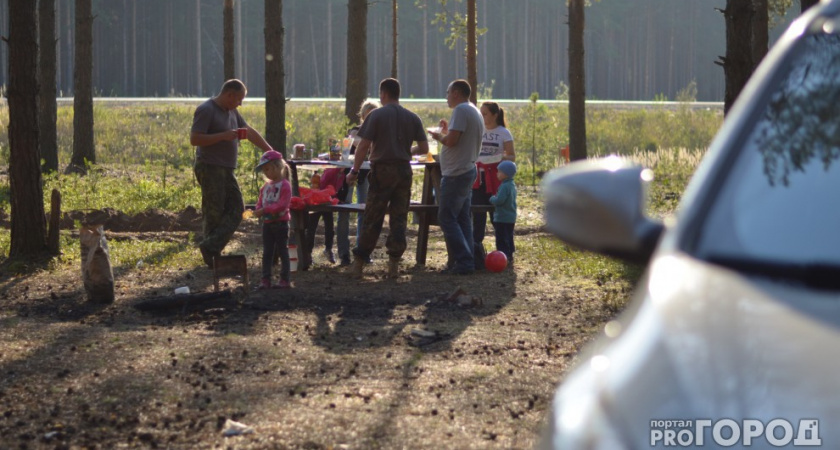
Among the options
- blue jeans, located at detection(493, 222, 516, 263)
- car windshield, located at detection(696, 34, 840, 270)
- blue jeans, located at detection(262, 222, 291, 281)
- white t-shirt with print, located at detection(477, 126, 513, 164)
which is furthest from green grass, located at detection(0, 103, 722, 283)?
car windshield, located at detection(696, 34, 840, 270)

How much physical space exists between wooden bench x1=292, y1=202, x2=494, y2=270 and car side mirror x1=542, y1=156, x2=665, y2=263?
31.3ft

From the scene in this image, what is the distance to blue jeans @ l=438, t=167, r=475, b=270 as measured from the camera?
12.3 metres

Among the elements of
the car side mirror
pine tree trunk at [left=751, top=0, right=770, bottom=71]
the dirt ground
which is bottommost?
the dirt ground

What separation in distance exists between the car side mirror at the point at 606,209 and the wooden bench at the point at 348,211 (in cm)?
953

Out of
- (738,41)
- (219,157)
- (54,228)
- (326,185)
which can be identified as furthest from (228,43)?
(738,41)

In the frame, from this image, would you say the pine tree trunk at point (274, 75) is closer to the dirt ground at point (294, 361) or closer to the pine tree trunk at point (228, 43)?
the pine tree trunk at point (228, 43)

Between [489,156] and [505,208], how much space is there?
0.88 m

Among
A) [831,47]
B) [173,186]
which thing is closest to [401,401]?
[831,47]

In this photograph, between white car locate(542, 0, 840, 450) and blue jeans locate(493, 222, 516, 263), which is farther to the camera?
blue jeans locate(493, 222, 516, 263)

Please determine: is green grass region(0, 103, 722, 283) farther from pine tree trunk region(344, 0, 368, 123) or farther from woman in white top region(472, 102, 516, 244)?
woman in white top region(472, 102, 516, 244)

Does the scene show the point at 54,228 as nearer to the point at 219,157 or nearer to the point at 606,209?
the point at 219,157

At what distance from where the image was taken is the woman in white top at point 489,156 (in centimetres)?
1348

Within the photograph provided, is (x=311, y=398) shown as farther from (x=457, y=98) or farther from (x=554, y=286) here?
(x=457, y=98)

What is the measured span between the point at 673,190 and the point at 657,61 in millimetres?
105769
